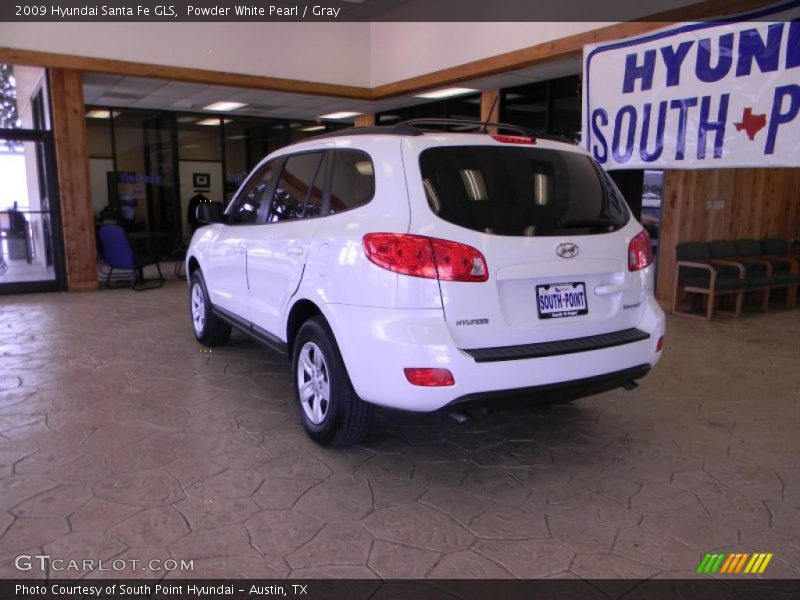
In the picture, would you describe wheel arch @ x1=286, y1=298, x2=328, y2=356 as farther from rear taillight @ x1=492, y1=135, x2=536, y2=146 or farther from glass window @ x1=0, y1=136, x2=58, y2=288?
glass window @ x1=0, y1=136, x2=58, y2=288

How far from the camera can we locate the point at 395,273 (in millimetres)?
2705

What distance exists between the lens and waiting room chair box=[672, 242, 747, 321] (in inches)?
287

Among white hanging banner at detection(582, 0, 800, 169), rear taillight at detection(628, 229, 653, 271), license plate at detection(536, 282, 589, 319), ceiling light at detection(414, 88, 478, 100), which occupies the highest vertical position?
A: ceiling light at detection(414, 88, 478, 100)

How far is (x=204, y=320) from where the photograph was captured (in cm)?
545

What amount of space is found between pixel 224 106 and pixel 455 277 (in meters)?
10.7

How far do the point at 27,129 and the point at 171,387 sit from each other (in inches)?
243

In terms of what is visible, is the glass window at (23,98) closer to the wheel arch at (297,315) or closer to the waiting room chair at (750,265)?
the wheel arch at (297,315)

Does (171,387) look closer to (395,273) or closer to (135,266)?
(395,273)

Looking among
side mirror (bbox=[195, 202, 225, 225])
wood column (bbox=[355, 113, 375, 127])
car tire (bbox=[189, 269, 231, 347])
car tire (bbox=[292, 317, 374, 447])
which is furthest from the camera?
wood column (bbox=[355, 113, 375, 127])

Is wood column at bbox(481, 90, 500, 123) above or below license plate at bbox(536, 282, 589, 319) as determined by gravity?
above

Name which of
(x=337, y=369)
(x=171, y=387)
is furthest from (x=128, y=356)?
(x=337, y=369)

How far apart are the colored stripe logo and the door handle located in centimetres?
124

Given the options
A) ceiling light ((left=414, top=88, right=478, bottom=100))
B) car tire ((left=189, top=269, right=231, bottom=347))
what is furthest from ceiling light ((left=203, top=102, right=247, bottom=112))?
car tire ((left=189, top=269, right=231, bottom=347))

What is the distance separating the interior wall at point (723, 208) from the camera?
760 cm
